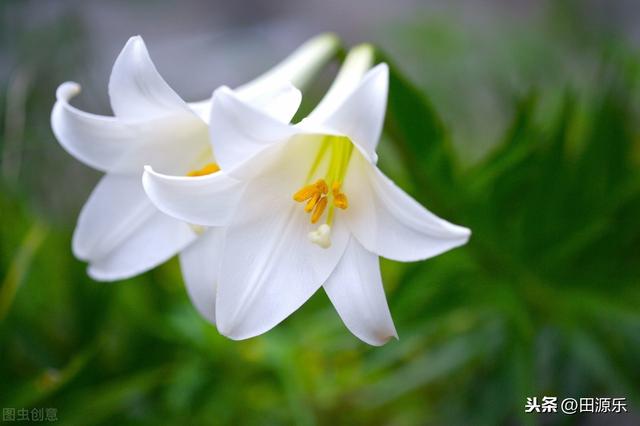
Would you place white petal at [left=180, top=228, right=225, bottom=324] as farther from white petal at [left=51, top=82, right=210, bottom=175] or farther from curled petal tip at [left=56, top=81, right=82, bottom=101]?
curled petal tip at [left=56, top=81, right=82, bottom=101]

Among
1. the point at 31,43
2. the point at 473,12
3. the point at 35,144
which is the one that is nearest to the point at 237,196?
the point at 35,144

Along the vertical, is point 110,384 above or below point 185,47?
below

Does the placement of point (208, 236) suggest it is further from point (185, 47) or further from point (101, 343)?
point (185, 47)

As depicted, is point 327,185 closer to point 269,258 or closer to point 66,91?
point 269,258

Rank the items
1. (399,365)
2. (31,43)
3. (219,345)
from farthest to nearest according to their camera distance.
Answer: (31,43), (399,365), (219,345)

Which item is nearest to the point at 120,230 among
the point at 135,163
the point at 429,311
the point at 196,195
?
the point at 135,163

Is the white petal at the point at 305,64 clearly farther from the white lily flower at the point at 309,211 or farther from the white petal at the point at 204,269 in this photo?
the white petal at the point at 204,269

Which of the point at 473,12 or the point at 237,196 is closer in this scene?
the point at 237,196

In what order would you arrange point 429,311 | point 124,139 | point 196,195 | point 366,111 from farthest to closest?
point 429,311 → point 124,139 → point 196,195 → point 366,111
